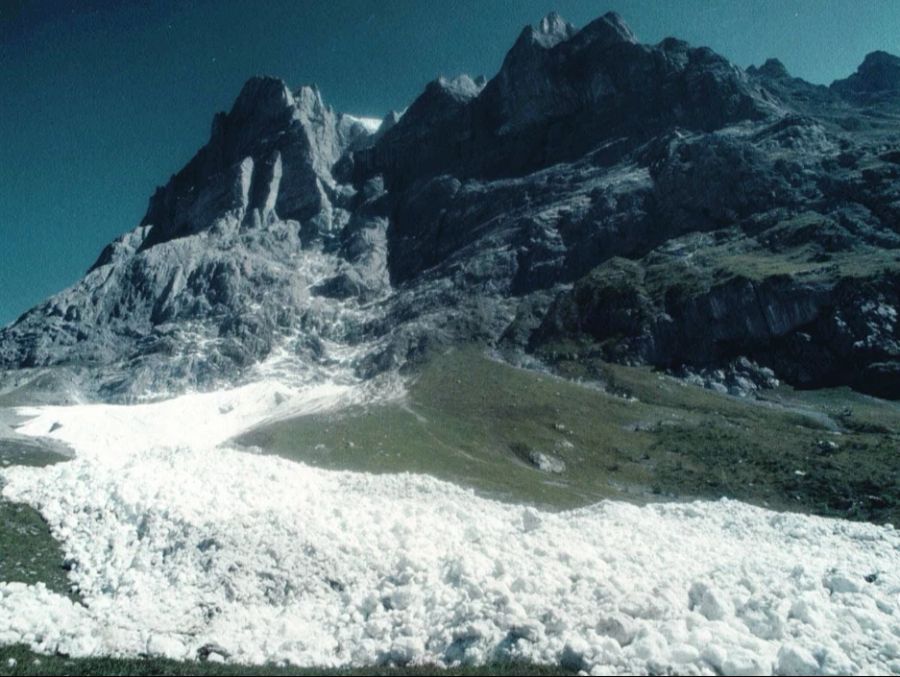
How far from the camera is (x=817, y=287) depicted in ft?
401

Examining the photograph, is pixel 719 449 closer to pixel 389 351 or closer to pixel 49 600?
pixel 49 600

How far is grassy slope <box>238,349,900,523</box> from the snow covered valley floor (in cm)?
2248

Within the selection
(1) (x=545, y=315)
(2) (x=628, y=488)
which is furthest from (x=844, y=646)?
(1) (x=545, y=315)

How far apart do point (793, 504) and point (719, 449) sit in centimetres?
2049

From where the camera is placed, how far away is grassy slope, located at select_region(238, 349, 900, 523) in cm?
A: 6550

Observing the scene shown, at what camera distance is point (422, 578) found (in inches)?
869

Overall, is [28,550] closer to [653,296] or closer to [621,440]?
[621,440]

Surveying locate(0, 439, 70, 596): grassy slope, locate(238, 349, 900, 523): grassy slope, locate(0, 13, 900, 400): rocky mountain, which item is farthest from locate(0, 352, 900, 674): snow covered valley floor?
locate(0, 13, 900, 400): rocky mountain

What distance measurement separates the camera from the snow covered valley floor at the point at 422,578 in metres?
16.8

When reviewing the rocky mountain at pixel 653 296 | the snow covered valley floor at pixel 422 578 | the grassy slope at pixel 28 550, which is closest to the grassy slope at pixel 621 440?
the rocky mountain at pixel 653 296

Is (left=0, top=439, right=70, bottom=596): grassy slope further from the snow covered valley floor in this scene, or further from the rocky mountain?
the rocky mountain

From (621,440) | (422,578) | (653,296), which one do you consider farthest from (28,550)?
(653,296)

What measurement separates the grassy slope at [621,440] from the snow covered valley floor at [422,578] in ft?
73.8

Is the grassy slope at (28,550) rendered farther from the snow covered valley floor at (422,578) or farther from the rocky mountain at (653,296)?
the rocky mountain at (653,296)
